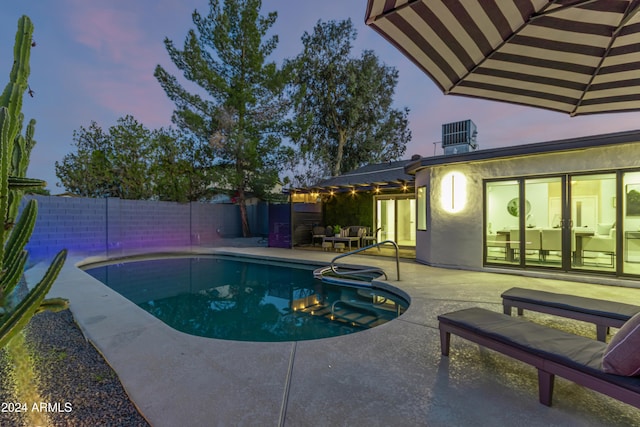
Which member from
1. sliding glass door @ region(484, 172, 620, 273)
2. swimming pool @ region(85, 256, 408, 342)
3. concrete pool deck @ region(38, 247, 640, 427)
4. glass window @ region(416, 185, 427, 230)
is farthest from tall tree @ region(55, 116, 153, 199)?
sliding glass door @ region(484, 172, 620, 273)

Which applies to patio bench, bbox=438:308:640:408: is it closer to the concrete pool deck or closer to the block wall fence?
the concrete pool deck

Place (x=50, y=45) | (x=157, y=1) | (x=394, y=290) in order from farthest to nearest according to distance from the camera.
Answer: (x=50, y=45) → (x=157, y=1) → (x=394, y=290)

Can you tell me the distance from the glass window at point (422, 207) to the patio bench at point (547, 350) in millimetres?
5816

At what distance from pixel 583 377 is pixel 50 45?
70.6 feet

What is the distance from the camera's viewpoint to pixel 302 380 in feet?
7.85

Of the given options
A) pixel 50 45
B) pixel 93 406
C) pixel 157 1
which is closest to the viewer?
pixel 93 406

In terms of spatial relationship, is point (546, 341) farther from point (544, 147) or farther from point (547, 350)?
point (544, 147)

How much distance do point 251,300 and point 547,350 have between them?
5214 mm

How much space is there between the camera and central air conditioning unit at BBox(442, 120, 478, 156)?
29.5 ft

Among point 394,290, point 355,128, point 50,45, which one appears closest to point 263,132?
point 355,128

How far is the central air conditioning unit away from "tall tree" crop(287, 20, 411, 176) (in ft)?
41.2

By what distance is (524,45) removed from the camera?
7.92 feet

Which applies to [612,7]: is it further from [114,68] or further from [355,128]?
[355,128]

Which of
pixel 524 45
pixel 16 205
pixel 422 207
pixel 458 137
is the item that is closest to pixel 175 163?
pixel 422 207
